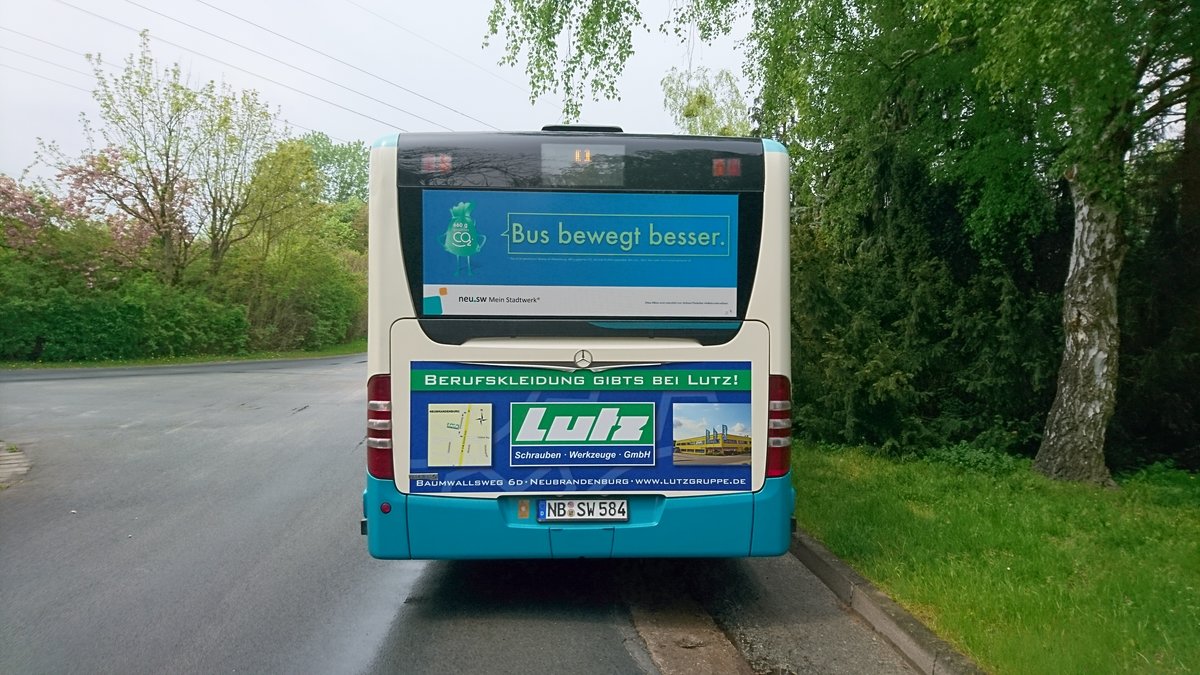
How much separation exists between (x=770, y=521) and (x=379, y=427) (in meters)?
2.36

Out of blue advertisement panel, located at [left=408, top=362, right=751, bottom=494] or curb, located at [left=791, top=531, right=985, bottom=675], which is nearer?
curb, located at [left=791, top=531, right=985, bottom=675]

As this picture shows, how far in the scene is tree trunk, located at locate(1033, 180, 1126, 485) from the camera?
988cm

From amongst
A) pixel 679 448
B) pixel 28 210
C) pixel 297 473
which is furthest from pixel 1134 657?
pixel 28 210

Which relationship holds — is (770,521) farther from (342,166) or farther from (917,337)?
(342,166)

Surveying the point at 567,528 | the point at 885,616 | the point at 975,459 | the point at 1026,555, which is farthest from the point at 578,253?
the point at 975,459

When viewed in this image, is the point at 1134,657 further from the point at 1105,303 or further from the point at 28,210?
the point at 28,210

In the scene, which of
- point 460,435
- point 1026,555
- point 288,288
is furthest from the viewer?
point 288,288

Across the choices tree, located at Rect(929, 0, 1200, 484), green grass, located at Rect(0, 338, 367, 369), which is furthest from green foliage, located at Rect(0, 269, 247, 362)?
tree, located at Rect(929, 0, 1200, 484)

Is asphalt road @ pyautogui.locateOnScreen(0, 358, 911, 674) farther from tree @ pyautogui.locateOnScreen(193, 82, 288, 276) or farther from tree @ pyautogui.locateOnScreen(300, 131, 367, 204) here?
tree @ pyautogui.locateOnScreen(300, 131, 367, 204)

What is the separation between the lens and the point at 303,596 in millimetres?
6355

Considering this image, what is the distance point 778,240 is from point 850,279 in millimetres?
7962

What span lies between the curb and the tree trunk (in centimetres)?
419

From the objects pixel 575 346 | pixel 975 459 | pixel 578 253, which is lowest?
pixel 975 459

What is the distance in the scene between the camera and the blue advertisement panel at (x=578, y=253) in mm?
5664
